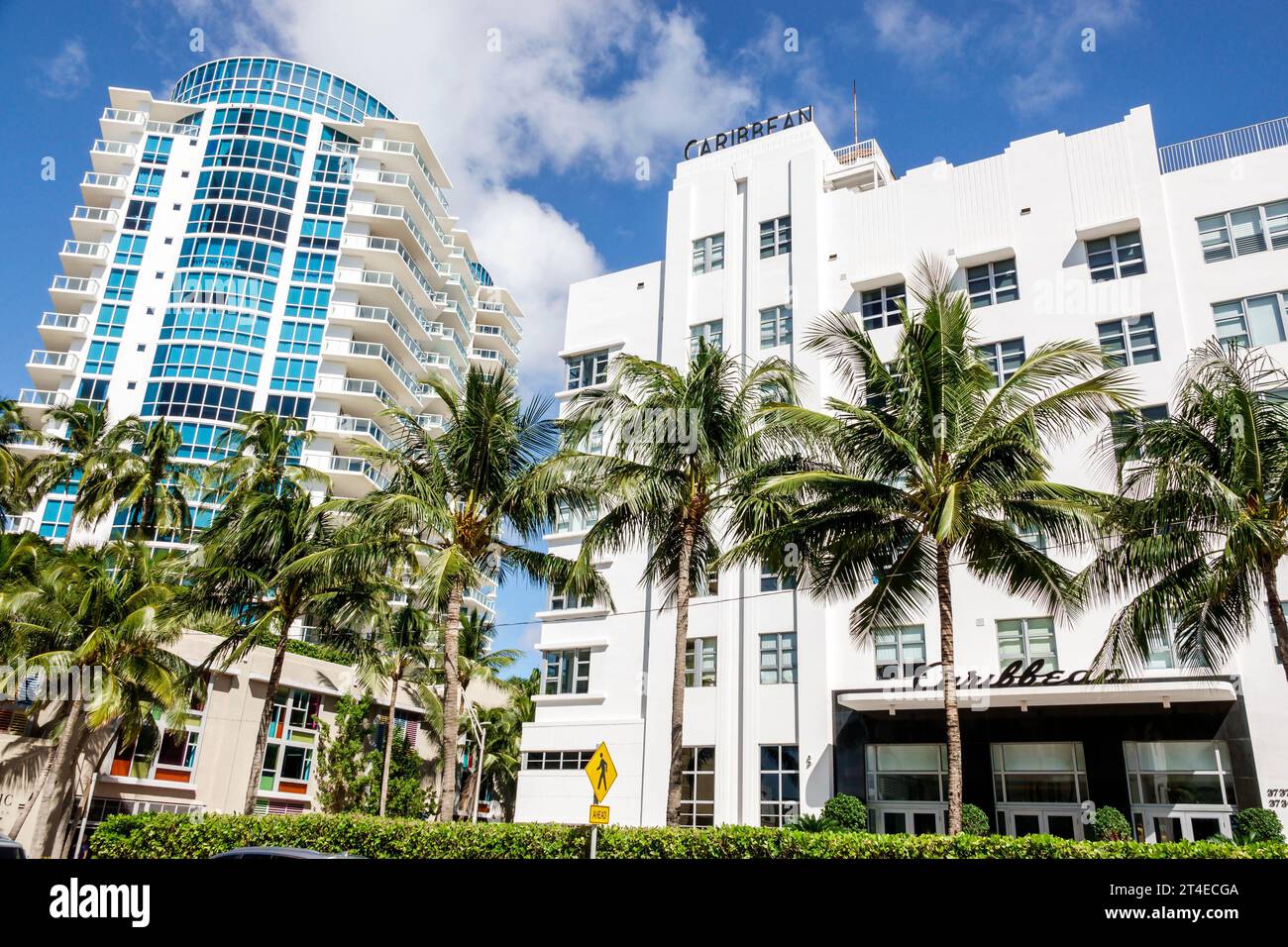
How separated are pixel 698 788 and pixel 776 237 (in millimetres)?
21347

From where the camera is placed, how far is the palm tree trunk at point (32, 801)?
28531 millimetres

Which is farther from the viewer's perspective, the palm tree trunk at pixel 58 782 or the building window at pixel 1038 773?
the palm tree trunk at pixel 58 782

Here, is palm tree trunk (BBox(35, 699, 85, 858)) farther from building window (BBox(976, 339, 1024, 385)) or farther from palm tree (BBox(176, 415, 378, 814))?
building window (BBox(976, 339, 1024, 385))

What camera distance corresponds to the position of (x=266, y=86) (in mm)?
72188

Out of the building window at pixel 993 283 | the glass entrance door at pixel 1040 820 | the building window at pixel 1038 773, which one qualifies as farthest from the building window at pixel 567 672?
the building window at pixel 993 283

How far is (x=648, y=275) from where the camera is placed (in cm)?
4050

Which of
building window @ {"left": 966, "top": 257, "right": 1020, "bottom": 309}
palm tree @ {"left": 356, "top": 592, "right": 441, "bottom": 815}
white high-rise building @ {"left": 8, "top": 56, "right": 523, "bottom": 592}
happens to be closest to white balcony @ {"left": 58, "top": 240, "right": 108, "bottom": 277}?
white high-rise building @ {"left": 8, "top": 56, "right": 523, "bottom": 592}

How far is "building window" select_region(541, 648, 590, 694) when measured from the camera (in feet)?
117

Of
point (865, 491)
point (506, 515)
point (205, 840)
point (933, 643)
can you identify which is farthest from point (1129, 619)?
point (205, 840)

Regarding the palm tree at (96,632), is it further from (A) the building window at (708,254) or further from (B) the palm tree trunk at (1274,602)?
(B) the palm tree trunk at (1274,602)

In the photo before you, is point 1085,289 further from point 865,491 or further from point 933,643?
point 865,491

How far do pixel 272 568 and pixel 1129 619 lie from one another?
22.0 m

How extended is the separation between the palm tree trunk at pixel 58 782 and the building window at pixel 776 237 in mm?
28722

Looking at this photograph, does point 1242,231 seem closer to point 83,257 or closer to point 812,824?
point 812,824
